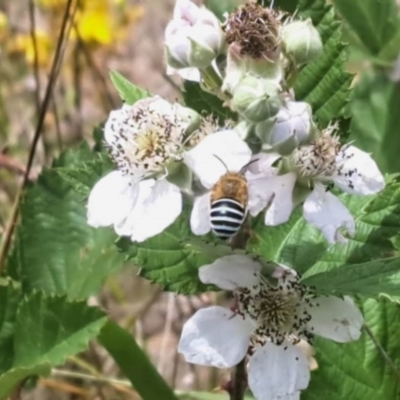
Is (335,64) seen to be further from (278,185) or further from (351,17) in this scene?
(351,17)

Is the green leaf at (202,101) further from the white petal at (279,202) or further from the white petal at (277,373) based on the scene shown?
the white petal at (277,373)

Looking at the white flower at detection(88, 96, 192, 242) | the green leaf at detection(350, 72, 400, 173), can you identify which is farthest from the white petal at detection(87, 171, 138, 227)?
the green leaf at detection(350, 72, 400, 173)

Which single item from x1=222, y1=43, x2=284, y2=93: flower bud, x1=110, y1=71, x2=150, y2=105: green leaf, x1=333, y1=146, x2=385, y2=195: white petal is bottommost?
x1=110, y1=71, x2=150, y2=105: green leaf

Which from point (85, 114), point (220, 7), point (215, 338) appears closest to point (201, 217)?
point (215, 338)

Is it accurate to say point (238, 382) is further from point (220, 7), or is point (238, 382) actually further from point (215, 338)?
point (220, 7)

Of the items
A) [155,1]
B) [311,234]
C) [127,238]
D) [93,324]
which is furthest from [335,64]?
[155,1]

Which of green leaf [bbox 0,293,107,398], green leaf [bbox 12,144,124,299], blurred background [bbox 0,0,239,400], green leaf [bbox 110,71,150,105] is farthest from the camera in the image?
blurred background [bbox 0,0,239,400]

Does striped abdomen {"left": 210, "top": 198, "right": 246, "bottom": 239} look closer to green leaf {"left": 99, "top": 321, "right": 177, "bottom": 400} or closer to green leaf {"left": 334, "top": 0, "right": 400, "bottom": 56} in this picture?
green leaf {"left": 99, "top": 321, "right": 177, "bottom": 400}
